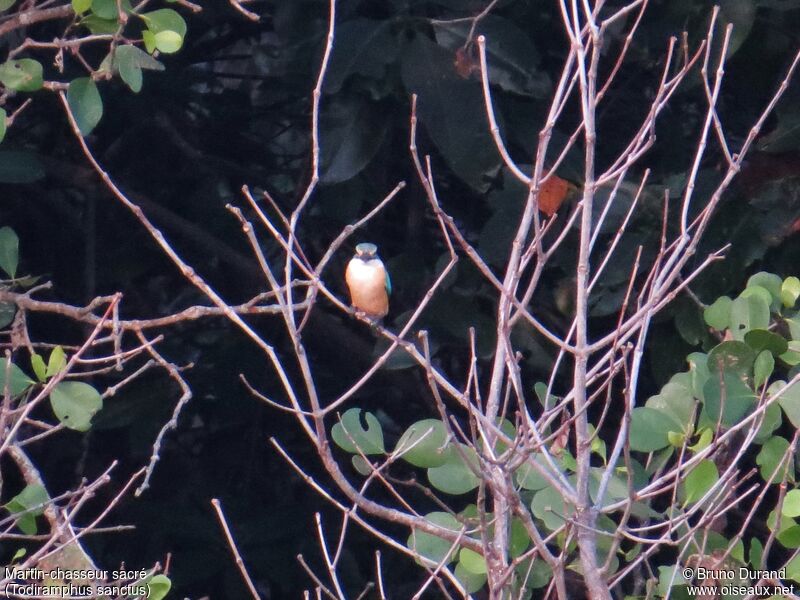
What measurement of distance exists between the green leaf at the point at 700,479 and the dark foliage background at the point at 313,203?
939 millimetres

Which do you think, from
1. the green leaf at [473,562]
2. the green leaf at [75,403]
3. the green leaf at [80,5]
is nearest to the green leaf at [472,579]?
the green leaf at [473,562]

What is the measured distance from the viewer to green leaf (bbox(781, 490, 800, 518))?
231 centimetres

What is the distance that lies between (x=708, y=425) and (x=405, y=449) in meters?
0.75

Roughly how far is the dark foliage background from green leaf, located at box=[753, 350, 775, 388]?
75 cm

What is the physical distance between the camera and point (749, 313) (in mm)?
2652

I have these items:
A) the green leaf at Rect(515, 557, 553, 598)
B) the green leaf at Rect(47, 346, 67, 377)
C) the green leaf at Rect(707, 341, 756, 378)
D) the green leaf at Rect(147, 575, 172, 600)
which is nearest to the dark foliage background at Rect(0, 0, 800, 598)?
A: the green leaf at Rect(707, 341, 756, 378)

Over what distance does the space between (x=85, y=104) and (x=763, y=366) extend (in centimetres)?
178

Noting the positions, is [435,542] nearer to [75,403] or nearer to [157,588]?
[157,588]

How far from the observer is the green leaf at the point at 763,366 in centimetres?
246

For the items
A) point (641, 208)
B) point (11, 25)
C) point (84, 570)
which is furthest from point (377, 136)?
point (84, 570)

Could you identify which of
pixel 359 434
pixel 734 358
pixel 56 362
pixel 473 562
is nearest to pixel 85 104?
pixel 56 362

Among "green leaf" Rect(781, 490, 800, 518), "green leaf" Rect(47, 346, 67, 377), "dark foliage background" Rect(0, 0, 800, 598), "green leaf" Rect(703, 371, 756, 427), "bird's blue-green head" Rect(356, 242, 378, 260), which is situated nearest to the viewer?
"green leaf" Rect(781, 490, 800, 518)

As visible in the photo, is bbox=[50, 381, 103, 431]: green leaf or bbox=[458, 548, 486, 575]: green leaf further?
bbox=[50, 381, 103, 431]: green leaf

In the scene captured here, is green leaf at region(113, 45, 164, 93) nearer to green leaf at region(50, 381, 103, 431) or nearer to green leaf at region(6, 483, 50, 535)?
green leaf at region(50, 381, 103, 431)
